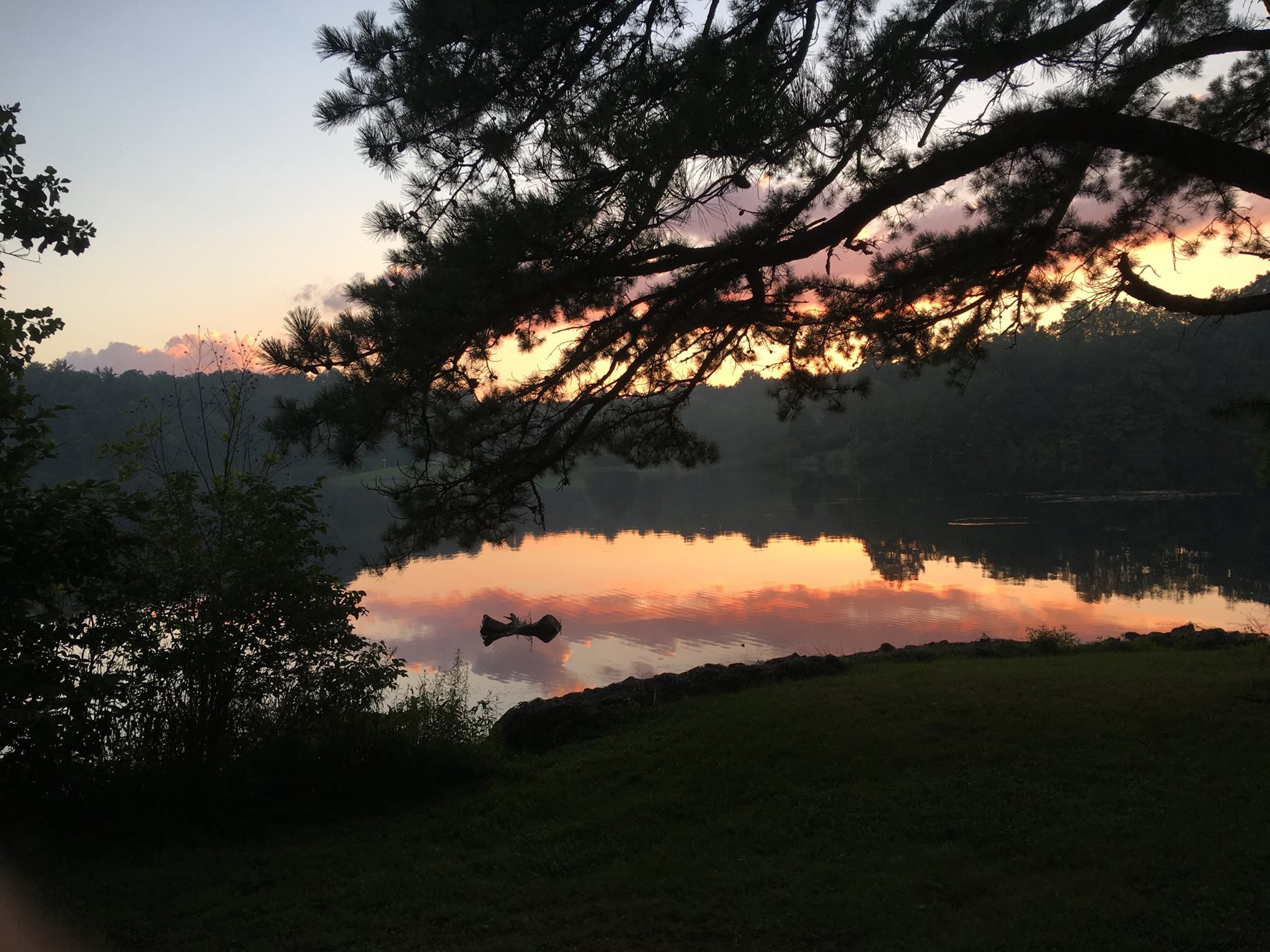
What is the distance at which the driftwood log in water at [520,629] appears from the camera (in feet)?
44.6

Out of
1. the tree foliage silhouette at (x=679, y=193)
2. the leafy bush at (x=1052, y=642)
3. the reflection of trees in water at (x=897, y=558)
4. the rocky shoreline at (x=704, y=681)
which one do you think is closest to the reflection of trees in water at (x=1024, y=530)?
the reflection of trees in water at (x=897, y=558)

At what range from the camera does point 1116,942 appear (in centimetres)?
282

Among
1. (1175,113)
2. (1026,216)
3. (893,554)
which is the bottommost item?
(893,554)

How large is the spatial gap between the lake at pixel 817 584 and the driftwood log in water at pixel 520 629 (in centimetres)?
26

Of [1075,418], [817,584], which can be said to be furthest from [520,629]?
[1075,418]

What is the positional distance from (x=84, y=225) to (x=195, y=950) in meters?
2.97

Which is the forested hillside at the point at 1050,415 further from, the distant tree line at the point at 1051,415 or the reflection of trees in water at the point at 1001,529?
the reflection of trees in water at the point at 1001,529

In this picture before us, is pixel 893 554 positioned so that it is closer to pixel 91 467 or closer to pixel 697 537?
pixel 697 537

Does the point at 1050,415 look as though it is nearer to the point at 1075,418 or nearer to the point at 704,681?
the point at 1075,418

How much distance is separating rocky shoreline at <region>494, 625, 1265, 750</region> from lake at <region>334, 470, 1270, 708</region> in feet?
6.04

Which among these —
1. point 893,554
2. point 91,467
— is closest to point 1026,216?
point 893,554

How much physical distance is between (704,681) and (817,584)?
405 inches

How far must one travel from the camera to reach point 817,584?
16.9 m

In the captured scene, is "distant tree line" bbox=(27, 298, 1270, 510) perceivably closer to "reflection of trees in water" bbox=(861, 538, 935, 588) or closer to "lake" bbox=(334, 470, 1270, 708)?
"lake" bbox=(334, 470, 1270, 708)
